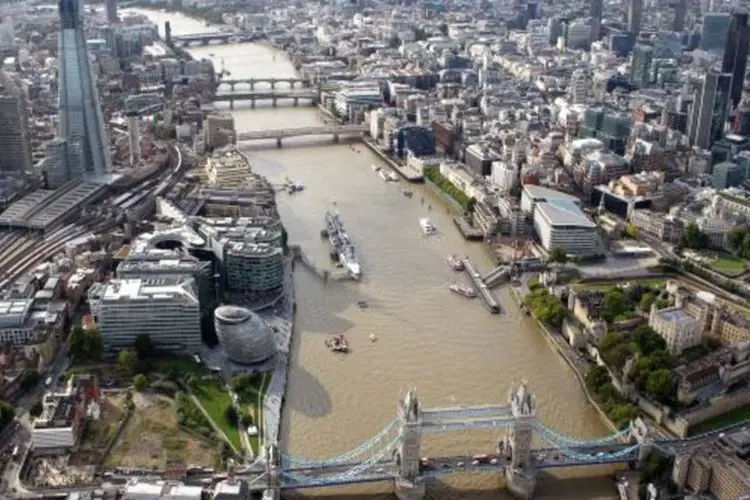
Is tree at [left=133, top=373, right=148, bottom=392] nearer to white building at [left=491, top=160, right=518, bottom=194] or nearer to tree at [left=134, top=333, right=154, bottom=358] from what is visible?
tree at [left=134, top=333, right=154, bottom=358]

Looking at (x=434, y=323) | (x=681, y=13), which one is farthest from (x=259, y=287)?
(x=681, y=13)

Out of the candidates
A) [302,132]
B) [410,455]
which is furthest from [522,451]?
[302,132]

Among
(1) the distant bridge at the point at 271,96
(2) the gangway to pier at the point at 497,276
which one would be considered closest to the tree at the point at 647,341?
(2) the gangway to pier at the point at 497,276

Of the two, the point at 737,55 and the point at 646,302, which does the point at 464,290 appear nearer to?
the point at 646,302

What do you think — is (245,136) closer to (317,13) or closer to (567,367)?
(567,367)

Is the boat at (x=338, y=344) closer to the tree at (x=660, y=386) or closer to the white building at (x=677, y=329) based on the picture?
the tree at (x=660, y=386)
